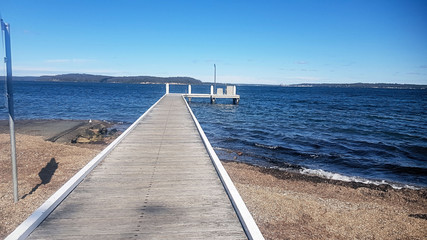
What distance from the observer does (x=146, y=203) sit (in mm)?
4051

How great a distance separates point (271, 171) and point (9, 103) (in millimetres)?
7918

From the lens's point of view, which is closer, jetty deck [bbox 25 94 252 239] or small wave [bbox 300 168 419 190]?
jetty deck [bbox 25 94 252 239]

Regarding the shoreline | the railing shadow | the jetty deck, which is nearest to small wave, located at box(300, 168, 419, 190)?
the shoreline

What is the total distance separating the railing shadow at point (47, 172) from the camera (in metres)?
7.36

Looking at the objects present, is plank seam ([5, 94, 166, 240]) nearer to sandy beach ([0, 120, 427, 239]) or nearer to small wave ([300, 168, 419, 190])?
sandy beach ([0, 120, 427, 239])

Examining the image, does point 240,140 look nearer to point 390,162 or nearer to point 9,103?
point 390,162

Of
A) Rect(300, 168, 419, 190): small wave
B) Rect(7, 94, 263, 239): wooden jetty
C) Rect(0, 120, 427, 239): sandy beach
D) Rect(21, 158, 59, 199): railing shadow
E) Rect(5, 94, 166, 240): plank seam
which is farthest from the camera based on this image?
Rect(300, 168, 419, 190): small wave

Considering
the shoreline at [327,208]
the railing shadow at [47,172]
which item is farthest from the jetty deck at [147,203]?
the railing shadow at [47,172]

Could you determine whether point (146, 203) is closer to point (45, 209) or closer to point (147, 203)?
point (147, 203)

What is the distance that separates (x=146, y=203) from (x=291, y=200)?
4229mm

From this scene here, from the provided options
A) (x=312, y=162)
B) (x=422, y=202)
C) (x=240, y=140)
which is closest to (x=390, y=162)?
(x=312, y=162)

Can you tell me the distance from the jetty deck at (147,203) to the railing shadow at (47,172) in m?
2.29

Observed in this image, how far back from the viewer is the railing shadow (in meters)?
7.36

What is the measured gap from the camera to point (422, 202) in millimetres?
8188
